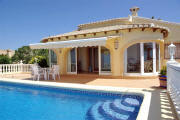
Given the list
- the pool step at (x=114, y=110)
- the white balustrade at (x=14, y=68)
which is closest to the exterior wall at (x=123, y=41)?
the pool step at (x=114, y=110)

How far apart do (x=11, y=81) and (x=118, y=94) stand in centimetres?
1474

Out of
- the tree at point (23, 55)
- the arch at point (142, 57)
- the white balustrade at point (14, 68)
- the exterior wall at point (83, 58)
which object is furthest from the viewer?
the tree at point (23, 55)

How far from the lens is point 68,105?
1112 centimetres

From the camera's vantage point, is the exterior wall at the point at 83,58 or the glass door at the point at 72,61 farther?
the exterior wall at the point at 83,58

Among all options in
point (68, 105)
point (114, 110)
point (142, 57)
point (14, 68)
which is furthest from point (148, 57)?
point (14, 68)

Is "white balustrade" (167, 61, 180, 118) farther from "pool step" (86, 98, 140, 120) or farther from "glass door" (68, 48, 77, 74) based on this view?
"glass door" (68, 48, 77, 74)

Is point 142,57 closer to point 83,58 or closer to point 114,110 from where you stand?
point 114,110

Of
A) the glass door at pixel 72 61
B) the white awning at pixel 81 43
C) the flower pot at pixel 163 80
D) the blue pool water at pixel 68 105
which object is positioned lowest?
the blue pool water at pixel 68 105

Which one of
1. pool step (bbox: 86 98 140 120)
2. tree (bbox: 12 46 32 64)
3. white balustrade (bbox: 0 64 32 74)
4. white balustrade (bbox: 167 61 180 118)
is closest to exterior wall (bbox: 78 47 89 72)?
white balustrade (bbox: 0 64 32 74)

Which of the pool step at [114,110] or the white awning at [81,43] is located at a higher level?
the white awning at [81,43]

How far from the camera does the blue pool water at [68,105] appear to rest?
9.08 meters

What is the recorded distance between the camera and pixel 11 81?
1850 cm

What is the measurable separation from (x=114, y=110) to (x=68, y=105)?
386cm

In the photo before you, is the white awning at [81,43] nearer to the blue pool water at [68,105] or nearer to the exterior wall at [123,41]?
the exterior wall at [123,41]
